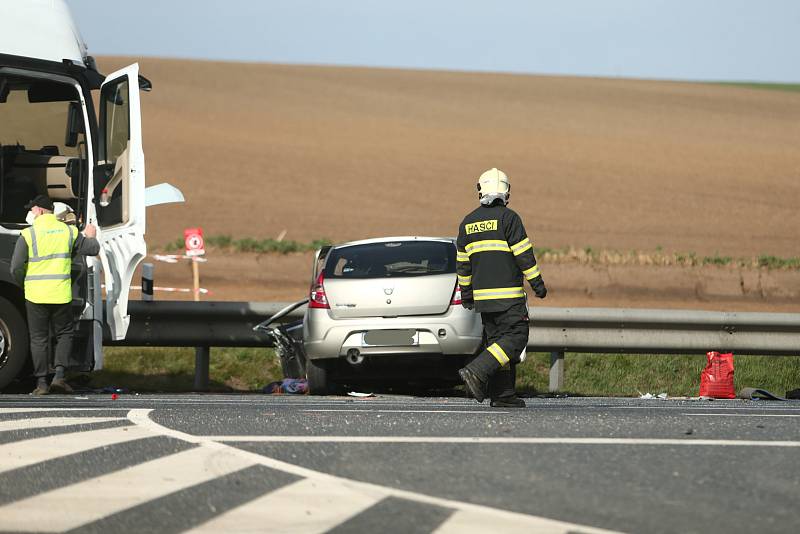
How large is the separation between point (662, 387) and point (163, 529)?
9.57m

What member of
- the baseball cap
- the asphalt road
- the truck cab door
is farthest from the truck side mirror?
the asphalt road

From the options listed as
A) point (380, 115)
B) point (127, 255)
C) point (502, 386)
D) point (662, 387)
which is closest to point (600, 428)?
point (502, 386)

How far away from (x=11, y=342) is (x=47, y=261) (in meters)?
0.80

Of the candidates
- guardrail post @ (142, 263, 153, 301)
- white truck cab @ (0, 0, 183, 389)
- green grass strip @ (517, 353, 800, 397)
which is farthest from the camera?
guardrail post @ (142, 263, 153, 301)

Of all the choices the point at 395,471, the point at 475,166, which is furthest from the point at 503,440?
the point at 475,166

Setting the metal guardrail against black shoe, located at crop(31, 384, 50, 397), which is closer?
black shoe, located at crop(31, 384, 50, 397)

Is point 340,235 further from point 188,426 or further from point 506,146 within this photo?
point 188,426

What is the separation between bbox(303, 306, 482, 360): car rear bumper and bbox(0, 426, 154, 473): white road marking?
3.89 metres

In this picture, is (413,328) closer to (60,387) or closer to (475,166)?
(60,387)

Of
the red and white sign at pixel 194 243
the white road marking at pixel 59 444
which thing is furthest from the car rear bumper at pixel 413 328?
the red and white sign at pixel 194 243

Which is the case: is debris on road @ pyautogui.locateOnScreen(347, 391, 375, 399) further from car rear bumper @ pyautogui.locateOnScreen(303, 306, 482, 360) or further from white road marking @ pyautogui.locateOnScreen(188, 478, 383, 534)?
white road marking @ pyautogui.locateOnScreen(188, 478, 383, 534)

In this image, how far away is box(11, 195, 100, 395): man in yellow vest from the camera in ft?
38.2

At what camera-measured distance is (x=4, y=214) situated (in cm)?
1234

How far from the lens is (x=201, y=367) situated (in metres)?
13.4
